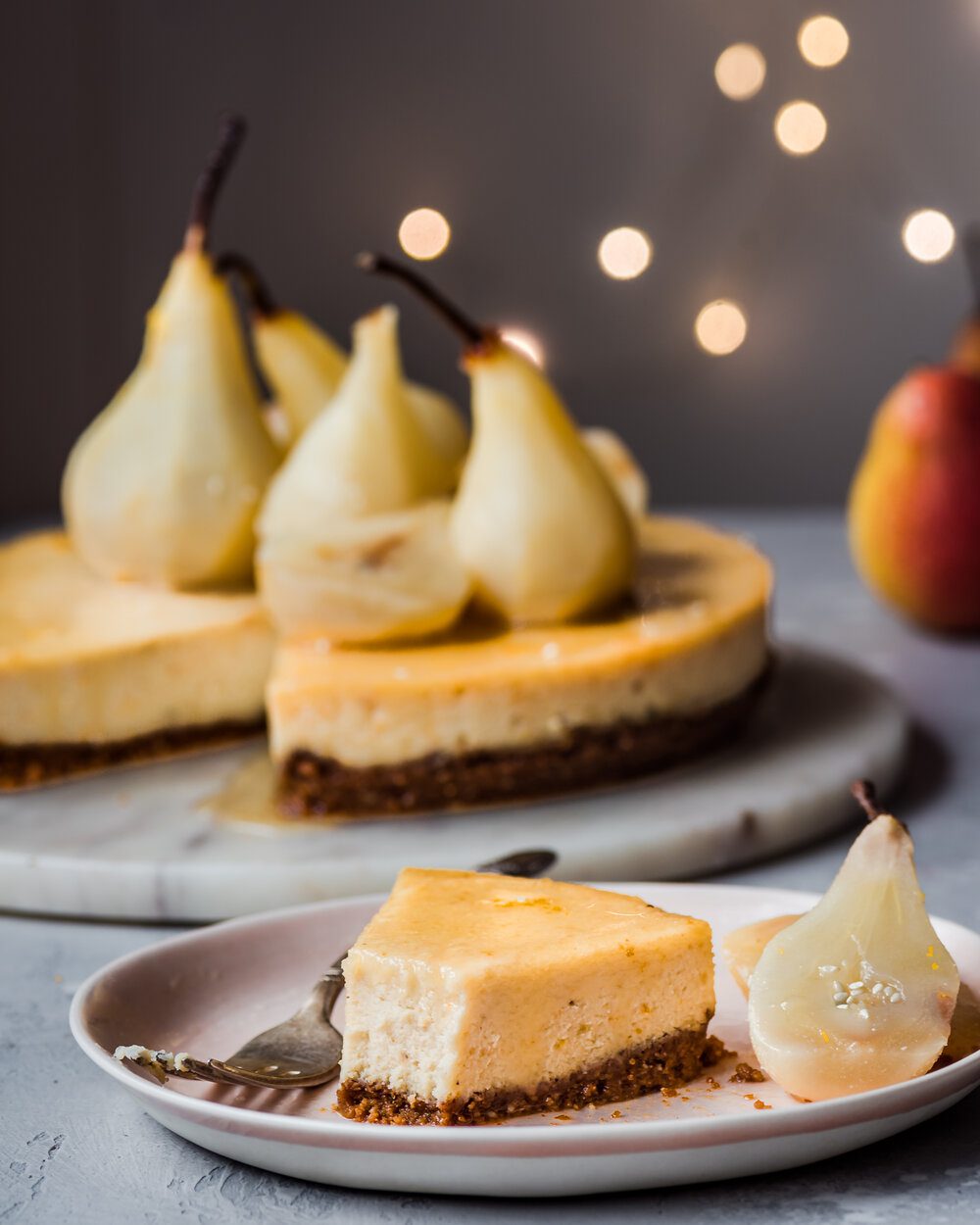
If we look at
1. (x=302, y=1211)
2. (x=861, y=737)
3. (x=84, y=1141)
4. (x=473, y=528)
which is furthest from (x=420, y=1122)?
(x=861, y=737)

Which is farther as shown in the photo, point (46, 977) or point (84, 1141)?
point (46, 977)

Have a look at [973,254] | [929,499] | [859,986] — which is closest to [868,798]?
[859,986]

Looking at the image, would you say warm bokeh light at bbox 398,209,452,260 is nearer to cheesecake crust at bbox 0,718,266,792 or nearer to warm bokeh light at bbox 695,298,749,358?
warm bokeh light at bbox 695,298,749,358

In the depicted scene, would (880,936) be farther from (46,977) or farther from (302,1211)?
(46,977)

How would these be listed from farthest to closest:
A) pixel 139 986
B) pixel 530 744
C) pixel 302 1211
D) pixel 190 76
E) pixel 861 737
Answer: pixel 190 76 < pixel 861 737 < pixel 530 744 < pixel 139 986 < pixel 302 1211

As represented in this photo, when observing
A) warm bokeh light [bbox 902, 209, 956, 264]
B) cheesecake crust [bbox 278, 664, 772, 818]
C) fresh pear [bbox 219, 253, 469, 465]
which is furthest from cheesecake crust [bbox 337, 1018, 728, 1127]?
warm bokeh light [bbox 902, 209, 956, 264]

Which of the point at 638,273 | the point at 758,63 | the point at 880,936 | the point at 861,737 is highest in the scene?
the point at 758,63

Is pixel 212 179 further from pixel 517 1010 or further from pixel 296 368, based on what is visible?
pixel 517 1010
